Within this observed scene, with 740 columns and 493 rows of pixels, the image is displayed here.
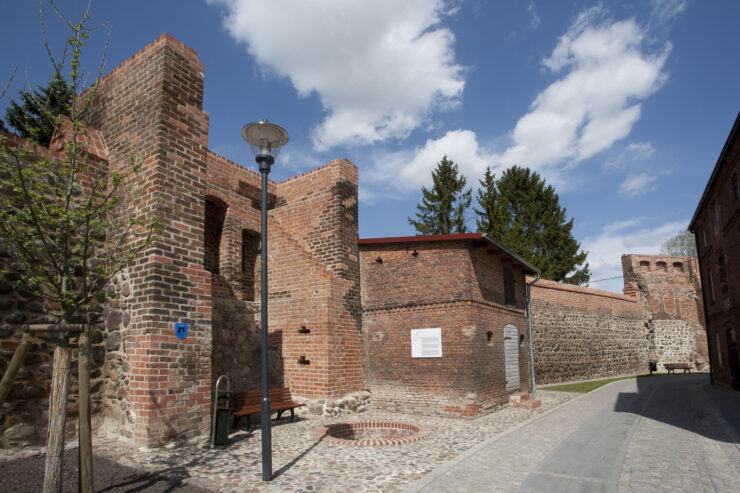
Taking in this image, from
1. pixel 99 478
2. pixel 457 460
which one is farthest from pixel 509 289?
pixel 99 478

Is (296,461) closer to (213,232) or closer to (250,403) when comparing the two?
(250,403)

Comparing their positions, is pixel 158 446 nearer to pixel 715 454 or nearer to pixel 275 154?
pixel 275 154

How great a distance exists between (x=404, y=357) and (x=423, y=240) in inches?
119

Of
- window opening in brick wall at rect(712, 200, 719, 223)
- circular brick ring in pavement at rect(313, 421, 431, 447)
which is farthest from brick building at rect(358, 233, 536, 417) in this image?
window opening in brick wall at rect(712, 200, 719, 223)

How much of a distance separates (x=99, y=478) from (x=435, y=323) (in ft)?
25.4

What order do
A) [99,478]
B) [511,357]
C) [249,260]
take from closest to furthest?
1. [99,478]
2. [249,260]
3. [511,357]

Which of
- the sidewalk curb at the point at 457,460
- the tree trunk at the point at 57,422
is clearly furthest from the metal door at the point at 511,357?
the tree trunk at the point at 57,422

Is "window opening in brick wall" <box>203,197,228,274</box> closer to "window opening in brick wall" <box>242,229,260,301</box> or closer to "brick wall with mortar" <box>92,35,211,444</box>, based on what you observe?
"window opening in brick wall" <box>242,229,260,301</box>

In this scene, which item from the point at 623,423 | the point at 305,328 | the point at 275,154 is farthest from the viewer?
the point at 305,328

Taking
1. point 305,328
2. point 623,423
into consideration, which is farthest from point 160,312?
point 623,423

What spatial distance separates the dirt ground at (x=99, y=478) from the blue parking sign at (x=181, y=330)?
6.10 feet

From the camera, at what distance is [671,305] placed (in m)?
28.0

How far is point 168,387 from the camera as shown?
21.8ft

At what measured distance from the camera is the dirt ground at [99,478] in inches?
188
